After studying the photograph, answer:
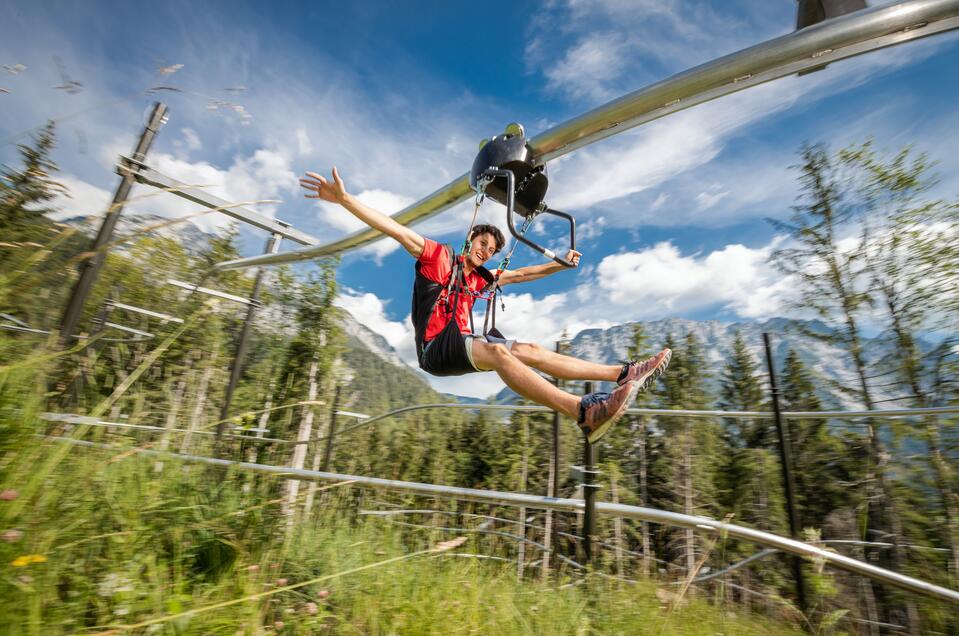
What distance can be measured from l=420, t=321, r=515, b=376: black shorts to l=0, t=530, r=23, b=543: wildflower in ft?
5.11

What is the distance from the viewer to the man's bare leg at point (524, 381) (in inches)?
83.7

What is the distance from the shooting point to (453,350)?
2.31 m

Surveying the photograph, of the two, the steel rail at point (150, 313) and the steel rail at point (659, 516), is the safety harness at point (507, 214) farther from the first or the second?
the steel rail at point (150, 313)

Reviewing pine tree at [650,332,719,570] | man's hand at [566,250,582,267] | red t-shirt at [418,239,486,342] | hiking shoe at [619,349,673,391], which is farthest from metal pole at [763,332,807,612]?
pine tree at [650,332,719,570]

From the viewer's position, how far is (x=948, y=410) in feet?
9.10

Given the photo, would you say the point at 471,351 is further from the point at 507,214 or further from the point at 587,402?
the point at 507,214

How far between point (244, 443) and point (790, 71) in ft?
7.85

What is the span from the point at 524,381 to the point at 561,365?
0.28 meters

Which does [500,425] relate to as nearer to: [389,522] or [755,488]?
[755,488]

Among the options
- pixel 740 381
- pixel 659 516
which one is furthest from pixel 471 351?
pixel 740 381

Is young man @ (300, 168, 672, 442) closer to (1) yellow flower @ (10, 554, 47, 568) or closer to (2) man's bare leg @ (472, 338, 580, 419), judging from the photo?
(2) man's bare leg @ (472, 338, 580, 419)

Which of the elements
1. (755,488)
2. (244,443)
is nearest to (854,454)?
(755,488)

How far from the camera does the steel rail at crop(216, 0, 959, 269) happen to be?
1.04 meters

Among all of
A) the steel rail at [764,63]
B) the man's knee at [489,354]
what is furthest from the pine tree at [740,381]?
the steel rail at [764,63]
